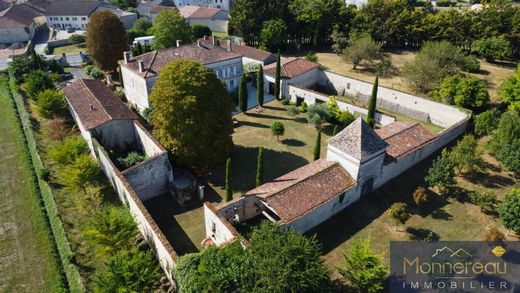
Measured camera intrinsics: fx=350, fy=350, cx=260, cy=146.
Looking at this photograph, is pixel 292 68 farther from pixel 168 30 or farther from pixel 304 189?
pixel 304 189

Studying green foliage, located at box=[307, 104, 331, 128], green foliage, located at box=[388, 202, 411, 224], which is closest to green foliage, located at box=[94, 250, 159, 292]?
green foliage, located at box=[388, 202, 411, 224]

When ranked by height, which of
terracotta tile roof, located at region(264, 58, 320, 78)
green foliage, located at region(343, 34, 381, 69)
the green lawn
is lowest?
the green lawn

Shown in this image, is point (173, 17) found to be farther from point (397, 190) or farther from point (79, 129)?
point (397, 190)

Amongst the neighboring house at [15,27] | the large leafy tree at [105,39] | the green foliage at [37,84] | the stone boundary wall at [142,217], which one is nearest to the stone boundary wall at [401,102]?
the large leafy tree at [105,39]

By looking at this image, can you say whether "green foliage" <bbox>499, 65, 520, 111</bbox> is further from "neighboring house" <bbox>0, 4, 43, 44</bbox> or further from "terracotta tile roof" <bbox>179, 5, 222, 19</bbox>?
"neighboring house" <bbox>0, 4, 43, 44</bbox>

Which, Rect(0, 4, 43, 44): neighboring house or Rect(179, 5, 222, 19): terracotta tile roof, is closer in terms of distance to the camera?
Rect(0, 4, 43, 44): neighboring house

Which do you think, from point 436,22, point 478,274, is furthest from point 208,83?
point 436,22
